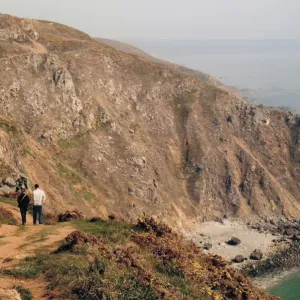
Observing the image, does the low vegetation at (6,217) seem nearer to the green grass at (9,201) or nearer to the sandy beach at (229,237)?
the green grass at (9,201)

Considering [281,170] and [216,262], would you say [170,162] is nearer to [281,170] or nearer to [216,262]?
[281,170]

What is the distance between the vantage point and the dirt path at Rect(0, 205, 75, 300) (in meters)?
13.2

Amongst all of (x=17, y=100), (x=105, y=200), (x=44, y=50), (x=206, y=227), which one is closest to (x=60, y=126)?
(x=17, y=100)

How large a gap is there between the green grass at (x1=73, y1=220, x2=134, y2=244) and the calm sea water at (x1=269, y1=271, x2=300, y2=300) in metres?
33.5

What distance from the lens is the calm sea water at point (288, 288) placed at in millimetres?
47625

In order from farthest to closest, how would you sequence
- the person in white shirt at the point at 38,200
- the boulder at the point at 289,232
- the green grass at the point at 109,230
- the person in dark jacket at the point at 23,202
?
the boulder at the point at 289,232
the person in white shirt at the point at 38,200
the person in dark jacket at the point at 23,202
the green grass at the point at 109,230

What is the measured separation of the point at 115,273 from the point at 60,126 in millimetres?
51458

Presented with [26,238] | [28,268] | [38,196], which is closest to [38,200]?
[38,196]

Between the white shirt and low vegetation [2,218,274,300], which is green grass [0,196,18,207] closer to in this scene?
the white shirt

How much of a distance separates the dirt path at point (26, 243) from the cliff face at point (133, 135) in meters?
28.0

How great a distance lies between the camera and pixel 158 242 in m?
18.8

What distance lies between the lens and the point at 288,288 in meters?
49.3

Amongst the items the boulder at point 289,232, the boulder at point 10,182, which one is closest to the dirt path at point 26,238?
the boulder at point 10,182

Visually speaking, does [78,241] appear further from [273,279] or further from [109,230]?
[273,279]
